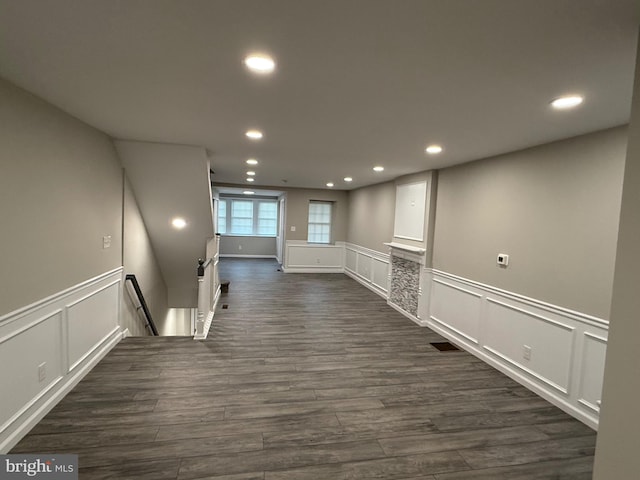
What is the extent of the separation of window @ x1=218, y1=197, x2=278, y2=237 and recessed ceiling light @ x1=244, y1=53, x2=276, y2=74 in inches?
395

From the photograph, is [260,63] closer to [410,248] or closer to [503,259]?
[503,259]

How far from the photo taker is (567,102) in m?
2.05

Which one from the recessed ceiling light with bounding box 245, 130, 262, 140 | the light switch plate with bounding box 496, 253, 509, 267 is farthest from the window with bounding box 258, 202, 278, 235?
the light switch plate with bounding box 496, 253, 509, 267

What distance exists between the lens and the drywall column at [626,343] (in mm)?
1238

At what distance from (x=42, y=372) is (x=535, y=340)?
4315mm

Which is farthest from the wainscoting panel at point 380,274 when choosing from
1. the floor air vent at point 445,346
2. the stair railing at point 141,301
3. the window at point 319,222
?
the stair railing at point 141,301

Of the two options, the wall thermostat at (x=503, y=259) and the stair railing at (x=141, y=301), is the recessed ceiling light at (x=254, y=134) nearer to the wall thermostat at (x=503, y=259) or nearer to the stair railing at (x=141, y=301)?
the stair railing at (x=141, y=301)

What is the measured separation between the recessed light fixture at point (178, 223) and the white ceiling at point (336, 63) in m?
2.04

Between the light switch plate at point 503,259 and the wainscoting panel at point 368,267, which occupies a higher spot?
the light switch plate at point 503,259

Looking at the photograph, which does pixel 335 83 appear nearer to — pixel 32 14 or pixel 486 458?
pixel 32 14

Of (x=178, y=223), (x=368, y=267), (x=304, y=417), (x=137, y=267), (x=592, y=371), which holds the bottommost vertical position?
(x=304, y=417)

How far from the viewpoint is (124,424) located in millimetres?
2393

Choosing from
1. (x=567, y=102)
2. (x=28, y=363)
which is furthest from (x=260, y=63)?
(x=28, y=363)

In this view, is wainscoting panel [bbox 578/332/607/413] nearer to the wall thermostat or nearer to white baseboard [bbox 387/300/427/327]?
the wall thermostat
